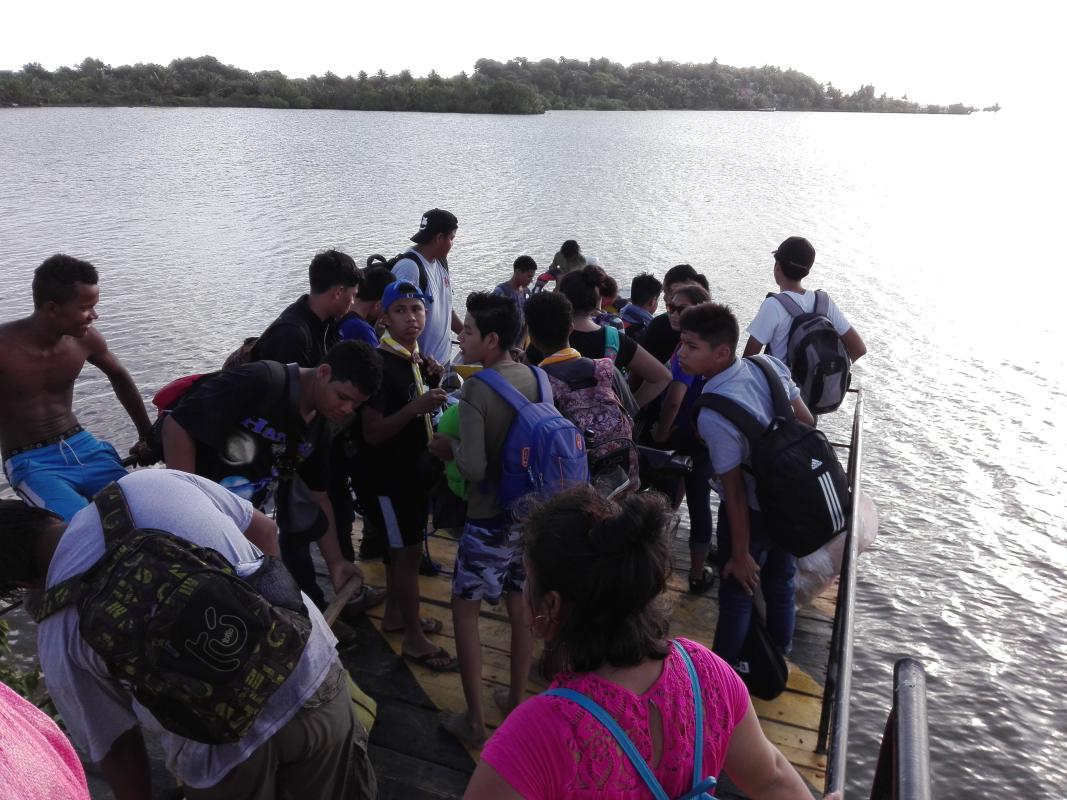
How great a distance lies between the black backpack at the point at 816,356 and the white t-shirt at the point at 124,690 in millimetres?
3629

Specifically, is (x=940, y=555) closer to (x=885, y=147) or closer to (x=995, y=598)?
(x=995, y=598)

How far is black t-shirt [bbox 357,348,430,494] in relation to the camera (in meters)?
3.87

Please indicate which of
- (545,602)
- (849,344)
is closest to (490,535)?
(545,602)

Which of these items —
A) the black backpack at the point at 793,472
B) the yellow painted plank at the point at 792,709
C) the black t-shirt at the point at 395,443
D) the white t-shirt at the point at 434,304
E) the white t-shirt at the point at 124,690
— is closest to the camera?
the white t-shirt at the point at 124,690

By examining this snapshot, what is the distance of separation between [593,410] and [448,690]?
1683mm

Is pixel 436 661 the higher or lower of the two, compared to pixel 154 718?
lower

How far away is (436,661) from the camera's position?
4188 millimetres

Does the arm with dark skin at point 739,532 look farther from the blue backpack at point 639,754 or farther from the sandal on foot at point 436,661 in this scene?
the blue backpack at point 639,754

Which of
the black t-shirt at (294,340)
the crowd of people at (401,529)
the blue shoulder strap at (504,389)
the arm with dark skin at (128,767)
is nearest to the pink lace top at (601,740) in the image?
the crowd of people at (401,529)

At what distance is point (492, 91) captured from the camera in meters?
71.4

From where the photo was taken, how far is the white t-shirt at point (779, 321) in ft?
16.5

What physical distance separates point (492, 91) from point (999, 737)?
72.7 meters

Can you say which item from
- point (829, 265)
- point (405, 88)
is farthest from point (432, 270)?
point (405, 88)

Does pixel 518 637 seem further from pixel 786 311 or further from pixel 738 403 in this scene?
pixel 786 311
